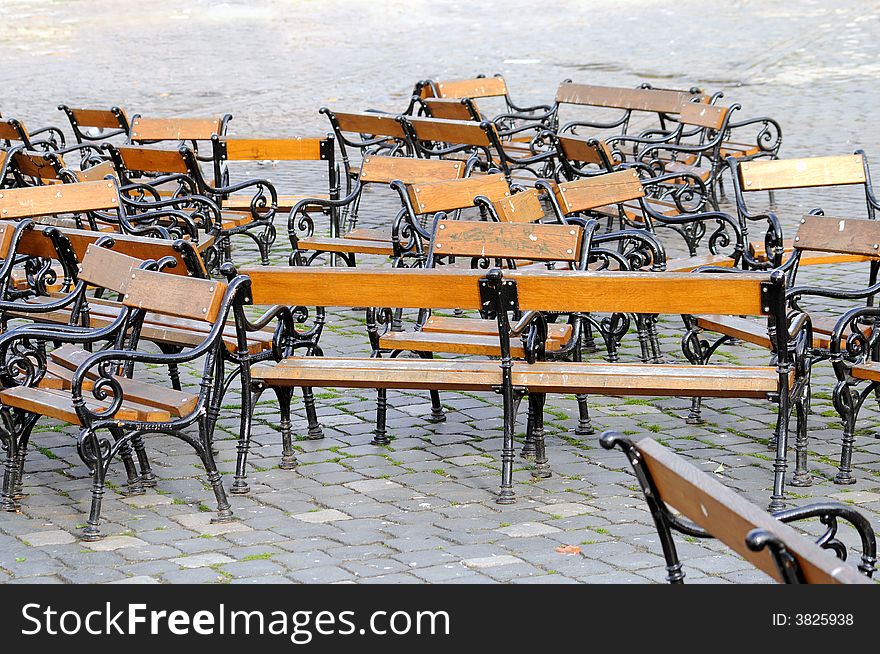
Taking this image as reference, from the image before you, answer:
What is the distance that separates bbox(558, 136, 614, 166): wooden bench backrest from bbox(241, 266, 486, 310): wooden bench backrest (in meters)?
3.71

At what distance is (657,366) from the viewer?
18.7ft

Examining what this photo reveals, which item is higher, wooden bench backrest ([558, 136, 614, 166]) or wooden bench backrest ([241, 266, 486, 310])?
wooden bench backrest ([558, 136, 614, 166])

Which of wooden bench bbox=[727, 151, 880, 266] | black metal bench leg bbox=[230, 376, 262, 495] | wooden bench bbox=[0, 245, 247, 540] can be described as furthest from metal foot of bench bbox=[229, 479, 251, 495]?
wooden bench bbox=[727, 151, 880, 266]

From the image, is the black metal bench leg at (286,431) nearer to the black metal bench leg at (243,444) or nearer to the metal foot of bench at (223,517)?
the black metal bench leg at (243,444)

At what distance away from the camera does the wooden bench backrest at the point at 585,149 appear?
910 centimetres

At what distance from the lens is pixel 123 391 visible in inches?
218

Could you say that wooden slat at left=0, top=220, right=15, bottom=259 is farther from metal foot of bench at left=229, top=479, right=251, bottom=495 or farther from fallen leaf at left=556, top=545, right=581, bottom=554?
fallen leaf at left=556, top=545, right=581, bottom=554

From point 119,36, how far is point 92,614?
2334 centimetres

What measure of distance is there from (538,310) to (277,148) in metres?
4.60

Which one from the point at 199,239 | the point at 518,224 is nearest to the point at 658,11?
the point at 199,239

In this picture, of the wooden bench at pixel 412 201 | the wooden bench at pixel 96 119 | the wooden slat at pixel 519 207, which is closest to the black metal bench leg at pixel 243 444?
the wooden bench at pixel 412 201

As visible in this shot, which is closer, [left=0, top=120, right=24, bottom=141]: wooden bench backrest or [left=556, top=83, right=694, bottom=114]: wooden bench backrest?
[left=0, top=120, right=24, bottom=141]: wooden bench backrest

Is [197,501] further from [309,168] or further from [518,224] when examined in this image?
[309,168]

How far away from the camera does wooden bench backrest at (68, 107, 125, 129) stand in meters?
11.4
